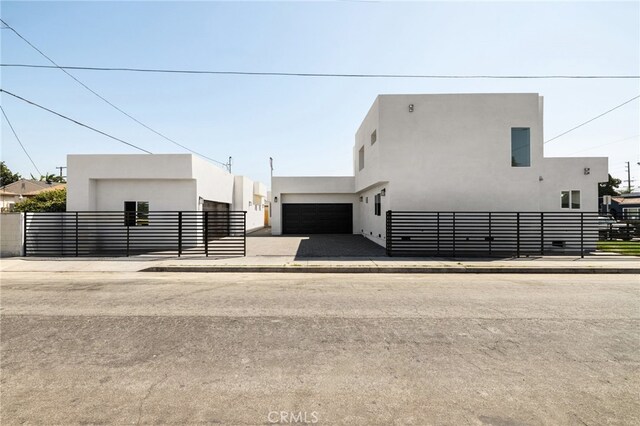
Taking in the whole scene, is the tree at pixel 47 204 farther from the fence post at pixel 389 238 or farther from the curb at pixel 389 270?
the fence post at pixel 389 238

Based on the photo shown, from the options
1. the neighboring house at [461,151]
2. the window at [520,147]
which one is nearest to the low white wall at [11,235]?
the neighboring house at [461,151]

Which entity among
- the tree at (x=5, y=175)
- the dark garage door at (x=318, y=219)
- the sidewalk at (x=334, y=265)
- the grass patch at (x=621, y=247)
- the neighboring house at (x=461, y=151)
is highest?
the tree at (x=5, y=175)

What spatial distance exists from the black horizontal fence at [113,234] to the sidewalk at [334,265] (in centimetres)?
128

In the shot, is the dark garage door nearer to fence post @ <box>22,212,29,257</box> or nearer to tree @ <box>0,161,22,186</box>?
fence post @ <box>22,212,29,257</box>

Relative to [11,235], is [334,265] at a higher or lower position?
lower

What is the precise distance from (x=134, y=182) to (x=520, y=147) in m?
17.9

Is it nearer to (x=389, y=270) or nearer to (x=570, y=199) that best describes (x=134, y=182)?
(x=389, y=270)

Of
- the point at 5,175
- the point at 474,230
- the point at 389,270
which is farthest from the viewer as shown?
the point at 5,175

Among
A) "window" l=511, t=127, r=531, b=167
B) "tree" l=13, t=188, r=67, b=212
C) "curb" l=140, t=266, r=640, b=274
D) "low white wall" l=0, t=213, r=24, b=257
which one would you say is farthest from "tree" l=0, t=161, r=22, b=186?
"window" l=511, t=127, r=531, b=167

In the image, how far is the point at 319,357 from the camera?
12.3ft

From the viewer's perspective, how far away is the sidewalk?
9.52m

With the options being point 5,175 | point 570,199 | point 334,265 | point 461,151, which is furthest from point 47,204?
point 5,175

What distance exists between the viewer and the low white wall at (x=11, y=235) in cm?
1203

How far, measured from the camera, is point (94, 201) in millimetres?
13969
